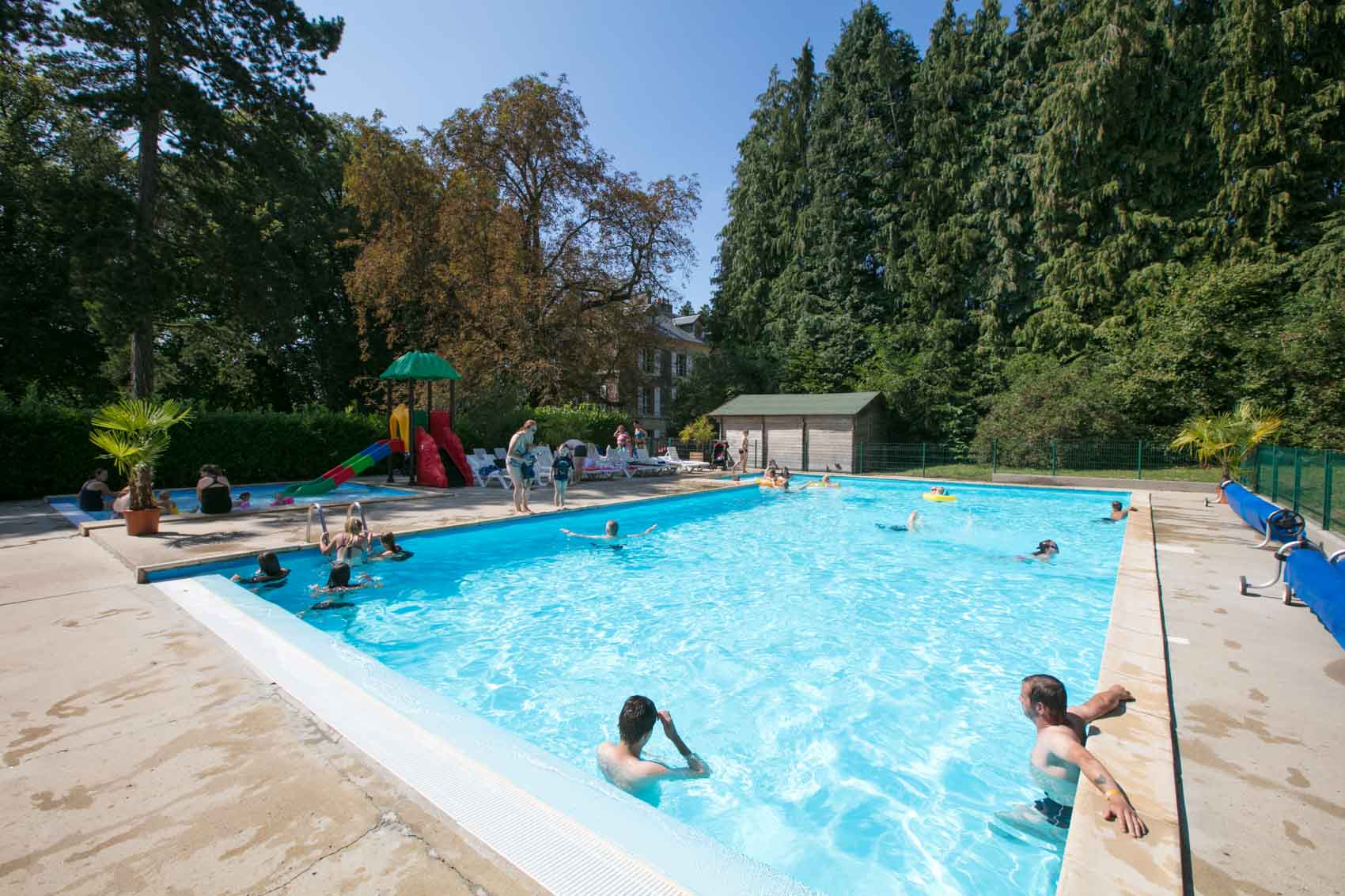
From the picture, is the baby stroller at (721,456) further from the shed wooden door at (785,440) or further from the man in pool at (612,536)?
the man in pool at (612,536)

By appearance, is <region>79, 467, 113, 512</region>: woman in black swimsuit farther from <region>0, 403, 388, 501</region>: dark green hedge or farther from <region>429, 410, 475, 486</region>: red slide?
<region>429, 410, 475, 486</region>: red slide

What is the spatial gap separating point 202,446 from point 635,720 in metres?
15.4

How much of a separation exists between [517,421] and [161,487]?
928 cm

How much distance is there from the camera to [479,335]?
73.5ft

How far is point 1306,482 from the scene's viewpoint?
30.7 feet

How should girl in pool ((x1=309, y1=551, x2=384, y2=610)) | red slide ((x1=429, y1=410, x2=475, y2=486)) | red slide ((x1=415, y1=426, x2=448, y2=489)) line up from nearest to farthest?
girl in pool ((x1=309, y1=551, x2=384, y2=610))
red slide ((x1=415, y1=426, x2=448, y2=489))
red slide ((x1=429, y1=410, x2=475, y2=486))

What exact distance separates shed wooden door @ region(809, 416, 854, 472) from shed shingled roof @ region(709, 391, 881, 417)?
1.22 feet

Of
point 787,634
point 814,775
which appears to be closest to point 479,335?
point 787,634

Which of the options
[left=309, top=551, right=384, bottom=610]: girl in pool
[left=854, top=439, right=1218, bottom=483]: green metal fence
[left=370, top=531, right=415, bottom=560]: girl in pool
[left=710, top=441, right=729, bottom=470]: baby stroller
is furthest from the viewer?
[left=710, top=441, right=729, bottom=470]: baby stroller

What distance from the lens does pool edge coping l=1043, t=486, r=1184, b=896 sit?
1.95 meters

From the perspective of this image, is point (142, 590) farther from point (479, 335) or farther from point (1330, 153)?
point (1330, 153)

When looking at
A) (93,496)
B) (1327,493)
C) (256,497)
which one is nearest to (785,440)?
(1327,493)

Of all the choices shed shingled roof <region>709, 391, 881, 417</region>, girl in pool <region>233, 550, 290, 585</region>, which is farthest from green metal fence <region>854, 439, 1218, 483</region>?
girl in pool <region>233, 550, 290, 585</region>

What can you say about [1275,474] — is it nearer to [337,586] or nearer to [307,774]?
[307,774]
